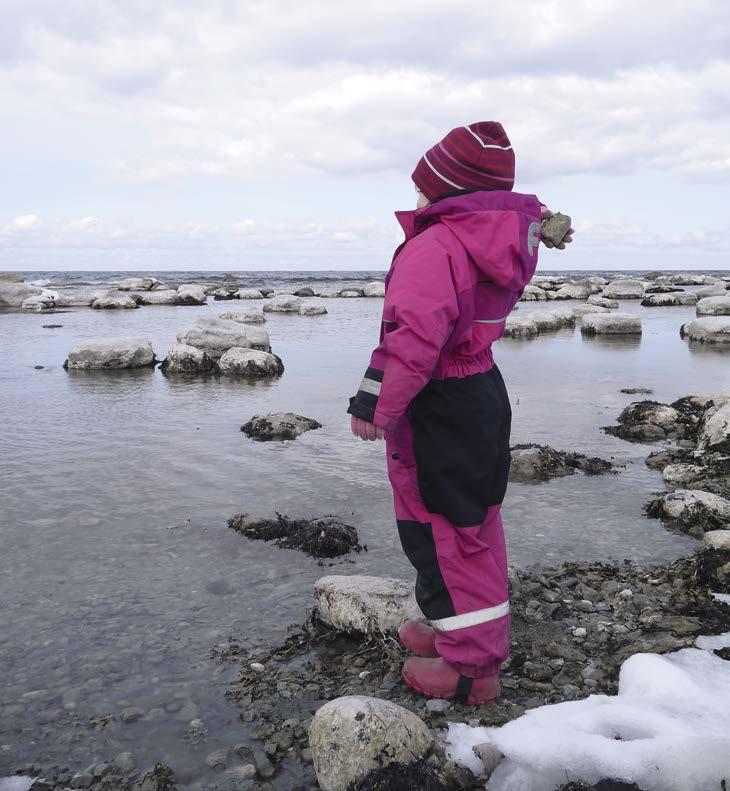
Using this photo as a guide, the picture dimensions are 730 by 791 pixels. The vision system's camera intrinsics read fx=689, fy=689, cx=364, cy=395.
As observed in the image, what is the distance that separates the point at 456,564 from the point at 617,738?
89 cm

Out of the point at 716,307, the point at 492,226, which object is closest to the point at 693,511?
the point at 492,226

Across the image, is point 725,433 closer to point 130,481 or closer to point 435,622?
point 435,622

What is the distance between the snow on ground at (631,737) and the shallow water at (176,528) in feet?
3.55

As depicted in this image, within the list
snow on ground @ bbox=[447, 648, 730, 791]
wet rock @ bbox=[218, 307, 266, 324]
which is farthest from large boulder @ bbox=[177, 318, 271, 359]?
snow on ground @ bbox=[447, 648, 730, 791]

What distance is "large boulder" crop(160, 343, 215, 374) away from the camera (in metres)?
12.5

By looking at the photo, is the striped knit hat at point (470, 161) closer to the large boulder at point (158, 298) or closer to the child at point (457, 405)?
the child at point (457, 405)

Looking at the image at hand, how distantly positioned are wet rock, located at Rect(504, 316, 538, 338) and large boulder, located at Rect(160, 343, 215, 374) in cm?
928

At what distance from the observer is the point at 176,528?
502cm

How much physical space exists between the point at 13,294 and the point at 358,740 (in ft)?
118

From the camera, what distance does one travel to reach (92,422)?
27.9ft

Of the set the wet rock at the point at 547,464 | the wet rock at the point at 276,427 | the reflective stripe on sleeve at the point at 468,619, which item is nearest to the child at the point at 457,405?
the reflective stripe on sleeve at the point at 468,619

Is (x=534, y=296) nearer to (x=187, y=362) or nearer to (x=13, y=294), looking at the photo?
(x=13, y=294)

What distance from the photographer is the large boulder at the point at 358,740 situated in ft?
7.79

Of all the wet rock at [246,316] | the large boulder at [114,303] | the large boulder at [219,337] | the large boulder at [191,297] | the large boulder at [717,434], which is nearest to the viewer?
the large boulder at [717,434]
